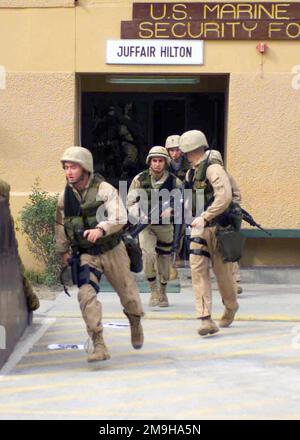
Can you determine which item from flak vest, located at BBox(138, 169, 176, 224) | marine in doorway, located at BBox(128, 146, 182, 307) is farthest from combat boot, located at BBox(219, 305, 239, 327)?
flak vest, located at BBox(138, 169, 176, 224)

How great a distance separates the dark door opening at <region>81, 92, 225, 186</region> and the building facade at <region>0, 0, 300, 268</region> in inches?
49.3

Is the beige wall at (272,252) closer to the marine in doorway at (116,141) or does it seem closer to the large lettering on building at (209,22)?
the marine in doorway at (116,141)

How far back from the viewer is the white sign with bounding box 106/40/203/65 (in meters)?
12.6

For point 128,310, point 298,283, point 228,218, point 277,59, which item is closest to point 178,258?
point 298,283

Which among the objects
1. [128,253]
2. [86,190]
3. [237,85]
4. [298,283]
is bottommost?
[298,283]

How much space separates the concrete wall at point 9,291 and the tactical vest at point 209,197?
5.54 feet

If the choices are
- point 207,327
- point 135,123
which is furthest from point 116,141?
point 207,327

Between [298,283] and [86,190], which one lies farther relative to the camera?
[298,283]

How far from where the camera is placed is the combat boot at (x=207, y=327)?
29.0 ft

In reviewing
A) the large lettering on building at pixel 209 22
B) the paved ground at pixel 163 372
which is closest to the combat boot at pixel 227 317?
the paved ground at pixel 163 372

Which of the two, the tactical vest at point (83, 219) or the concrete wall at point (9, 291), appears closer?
the concrete wall at point (9, 291)

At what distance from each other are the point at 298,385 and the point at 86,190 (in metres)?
2.18

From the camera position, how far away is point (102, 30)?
1262 cm

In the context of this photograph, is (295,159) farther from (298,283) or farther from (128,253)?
(128,253)
